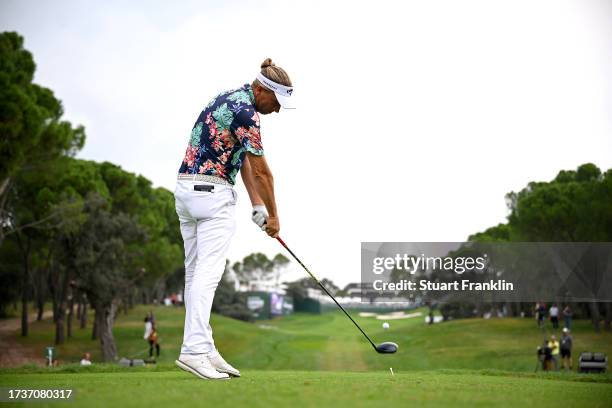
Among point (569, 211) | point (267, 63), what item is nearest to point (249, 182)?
point (267, 63)

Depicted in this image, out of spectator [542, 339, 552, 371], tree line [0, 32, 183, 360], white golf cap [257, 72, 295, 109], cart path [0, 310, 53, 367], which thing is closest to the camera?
white golf cap [257, 72, 295, 109]

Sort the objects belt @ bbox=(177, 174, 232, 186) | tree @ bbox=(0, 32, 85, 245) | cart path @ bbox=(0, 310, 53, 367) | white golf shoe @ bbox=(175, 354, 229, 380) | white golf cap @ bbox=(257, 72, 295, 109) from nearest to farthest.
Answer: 1. white golf shoe @ bbox=(175, 354, 229, 380)
2. belt @ bbox=(177, 174, 232, 186)
3. white golf cap @ bbox=(257, 72, 295, 109)
4. tree @ bbox=(0, 32, 85, 245)
5. cart path @ bbox=(0, 310, 53, 367)

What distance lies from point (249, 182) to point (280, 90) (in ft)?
3.13

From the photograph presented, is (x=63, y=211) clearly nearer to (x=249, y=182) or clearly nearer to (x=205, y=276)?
(x=249, y=182)

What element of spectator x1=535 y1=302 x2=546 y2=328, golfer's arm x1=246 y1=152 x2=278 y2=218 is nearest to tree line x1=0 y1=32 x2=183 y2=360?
golfer's arm x1=246 y1=152 x2=278 y2=218

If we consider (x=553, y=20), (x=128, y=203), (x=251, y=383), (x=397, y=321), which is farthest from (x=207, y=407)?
(x=397, y=321)

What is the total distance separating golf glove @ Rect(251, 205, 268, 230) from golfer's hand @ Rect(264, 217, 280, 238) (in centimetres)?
5

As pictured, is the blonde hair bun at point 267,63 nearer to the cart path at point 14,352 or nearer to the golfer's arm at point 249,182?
the golfer's arm at point 249,182

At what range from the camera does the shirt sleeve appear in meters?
6.68

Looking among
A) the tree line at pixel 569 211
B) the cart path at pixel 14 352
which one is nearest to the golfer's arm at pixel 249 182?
the cart path at pixel 14 352

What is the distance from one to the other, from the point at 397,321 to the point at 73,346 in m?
46.0

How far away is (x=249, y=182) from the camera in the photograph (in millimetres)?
7219

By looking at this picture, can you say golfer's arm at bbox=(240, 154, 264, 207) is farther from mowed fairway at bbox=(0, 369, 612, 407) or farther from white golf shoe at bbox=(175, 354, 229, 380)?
mowed fairway at bbox=(0, 369, 612, 407)

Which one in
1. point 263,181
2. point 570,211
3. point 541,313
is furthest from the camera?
point 541,313
